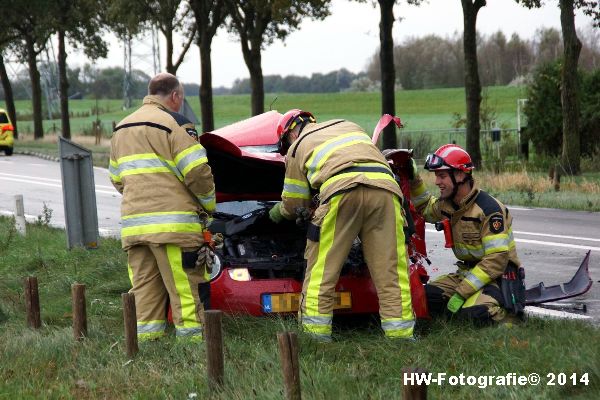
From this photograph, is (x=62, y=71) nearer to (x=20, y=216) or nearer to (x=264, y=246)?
(x=20, y=216)

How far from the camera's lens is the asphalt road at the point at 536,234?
10.1 metres

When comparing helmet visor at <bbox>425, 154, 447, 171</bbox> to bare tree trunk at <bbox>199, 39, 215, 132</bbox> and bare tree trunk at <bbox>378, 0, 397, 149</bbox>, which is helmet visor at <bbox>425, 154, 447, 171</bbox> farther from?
bare tree trunk at <bbox>199, 39, 215, 132</bbox>

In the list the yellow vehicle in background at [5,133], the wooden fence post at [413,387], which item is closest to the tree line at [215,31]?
the yellow vehicle in background at [5,133]

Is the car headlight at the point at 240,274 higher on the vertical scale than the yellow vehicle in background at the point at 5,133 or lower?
higher

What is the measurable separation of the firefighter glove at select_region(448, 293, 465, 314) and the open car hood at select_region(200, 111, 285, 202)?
1.56 meters

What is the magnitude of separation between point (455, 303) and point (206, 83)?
27.1 meters

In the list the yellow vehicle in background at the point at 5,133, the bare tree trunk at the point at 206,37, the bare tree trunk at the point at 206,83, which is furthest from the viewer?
the yellow vehicle in background at the point at 5,133

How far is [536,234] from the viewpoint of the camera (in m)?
13.4

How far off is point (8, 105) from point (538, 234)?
39698 millimetres

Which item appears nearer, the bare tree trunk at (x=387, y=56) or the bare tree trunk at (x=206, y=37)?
the bare tree trunk at (x=387, y=56)

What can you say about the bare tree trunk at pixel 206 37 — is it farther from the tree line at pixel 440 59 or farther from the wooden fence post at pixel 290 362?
the tree line at pixel 440 59

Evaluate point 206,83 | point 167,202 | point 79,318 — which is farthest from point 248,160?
point 206,83

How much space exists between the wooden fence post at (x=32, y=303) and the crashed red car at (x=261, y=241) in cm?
132

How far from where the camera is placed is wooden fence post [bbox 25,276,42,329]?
758cm
